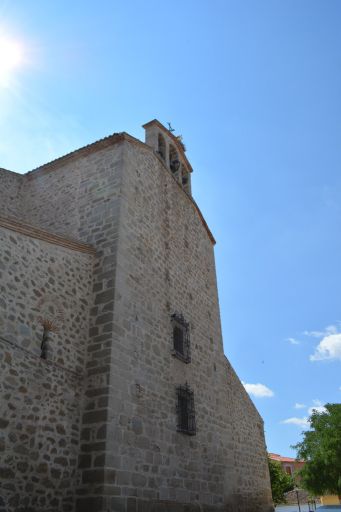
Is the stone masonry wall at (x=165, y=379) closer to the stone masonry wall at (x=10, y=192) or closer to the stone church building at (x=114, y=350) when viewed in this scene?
the stone church building at (x=114, y=350)

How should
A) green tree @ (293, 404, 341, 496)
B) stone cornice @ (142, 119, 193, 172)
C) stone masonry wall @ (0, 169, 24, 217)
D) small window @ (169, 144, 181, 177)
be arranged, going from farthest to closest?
green tree @ (293, 404, 341, 496)
small window @ (169, 144, 181, 177)
stone cornice @ (142, 119, 193, 172)
stone masonry wall @ (0, 169, 24, 217)

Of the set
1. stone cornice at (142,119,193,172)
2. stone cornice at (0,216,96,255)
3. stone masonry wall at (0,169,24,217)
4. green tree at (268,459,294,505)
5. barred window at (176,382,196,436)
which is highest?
stone cornice at (142,119,193,172)

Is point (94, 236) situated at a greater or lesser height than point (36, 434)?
greater

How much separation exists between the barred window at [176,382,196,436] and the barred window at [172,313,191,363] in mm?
709

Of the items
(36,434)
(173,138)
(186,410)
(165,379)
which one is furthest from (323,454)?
(36,434)

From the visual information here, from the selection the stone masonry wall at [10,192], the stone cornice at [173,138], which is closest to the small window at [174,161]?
the stone cornice at [173,138]

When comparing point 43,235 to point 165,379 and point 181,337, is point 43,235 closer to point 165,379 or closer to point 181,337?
point 165,379

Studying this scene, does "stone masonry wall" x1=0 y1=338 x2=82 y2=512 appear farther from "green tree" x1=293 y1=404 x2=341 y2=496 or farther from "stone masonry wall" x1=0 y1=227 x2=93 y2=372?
"green tree" x1=293 y1=404 x2=341 y2=496

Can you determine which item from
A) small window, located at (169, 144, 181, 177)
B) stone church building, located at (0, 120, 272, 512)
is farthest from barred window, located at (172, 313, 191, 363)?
small window, located at (169, 144, 181, 177)

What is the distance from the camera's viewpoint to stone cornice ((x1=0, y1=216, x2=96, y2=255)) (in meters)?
6.83

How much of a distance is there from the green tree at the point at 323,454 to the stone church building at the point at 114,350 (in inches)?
251

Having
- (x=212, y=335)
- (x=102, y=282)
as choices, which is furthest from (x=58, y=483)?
(x=212, y=335)

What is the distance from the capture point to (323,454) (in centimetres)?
1842

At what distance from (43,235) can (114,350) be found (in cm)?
234
